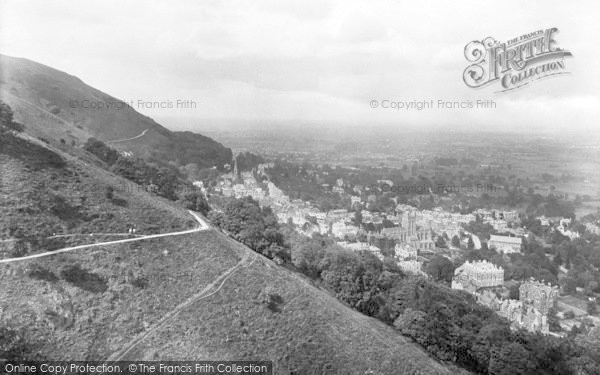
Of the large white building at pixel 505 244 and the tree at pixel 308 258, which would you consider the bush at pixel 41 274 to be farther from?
the large white building at pixel 505 244

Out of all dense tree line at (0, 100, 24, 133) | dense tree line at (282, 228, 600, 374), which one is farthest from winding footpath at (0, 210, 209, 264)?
dense tree line at (0, 100, 24, 133)

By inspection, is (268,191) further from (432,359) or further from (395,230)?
(432,359)

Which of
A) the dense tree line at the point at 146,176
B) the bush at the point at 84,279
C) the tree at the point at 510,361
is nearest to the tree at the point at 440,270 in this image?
the tree at the point at 510,361

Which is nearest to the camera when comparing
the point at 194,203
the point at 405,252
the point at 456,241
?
the point at 194,203

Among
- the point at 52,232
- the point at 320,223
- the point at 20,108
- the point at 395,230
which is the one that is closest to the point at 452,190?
the point at 395,230

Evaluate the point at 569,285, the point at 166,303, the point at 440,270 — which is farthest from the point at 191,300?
the point at 569,285

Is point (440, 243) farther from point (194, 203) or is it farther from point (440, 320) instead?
point (194, 203)
